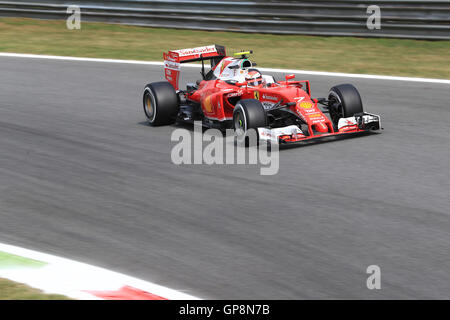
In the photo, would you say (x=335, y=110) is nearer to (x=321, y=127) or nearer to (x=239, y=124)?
(x=321, y=127)

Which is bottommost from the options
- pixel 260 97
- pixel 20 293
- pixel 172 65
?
pixel 20 293

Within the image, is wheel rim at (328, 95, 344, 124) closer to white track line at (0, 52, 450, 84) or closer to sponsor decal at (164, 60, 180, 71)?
sponsor decal at (164, 60, 180, 71)

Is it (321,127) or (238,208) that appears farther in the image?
(321,127)

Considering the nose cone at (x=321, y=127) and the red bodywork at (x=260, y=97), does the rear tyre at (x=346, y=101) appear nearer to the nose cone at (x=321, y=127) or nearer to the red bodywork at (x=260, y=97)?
the red bodywork at (x=260, y=97)

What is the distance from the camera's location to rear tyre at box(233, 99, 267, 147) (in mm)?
8586

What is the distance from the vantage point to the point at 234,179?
7.61m

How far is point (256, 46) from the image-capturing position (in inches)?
659

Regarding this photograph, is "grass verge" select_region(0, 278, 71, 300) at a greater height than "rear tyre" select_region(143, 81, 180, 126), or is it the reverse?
"rear tyre" select_region(143, 81, 180, 126)

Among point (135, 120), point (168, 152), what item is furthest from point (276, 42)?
point (168, 152)

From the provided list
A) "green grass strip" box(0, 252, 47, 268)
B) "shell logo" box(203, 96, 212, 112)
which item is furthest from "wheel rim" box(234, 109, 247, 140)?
"green grass strip" box(0, 252, 47, 268)

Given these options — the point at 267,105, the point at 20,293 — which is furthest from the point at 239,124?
the point at 20,293

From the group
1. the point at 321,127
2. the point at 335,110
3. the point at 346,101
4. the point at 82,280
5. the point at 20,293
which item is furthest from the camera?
the point at 335,110

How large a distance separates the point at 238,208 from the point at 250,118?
216 cm

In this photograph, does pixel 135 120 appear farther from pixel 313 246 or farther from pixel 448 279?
pixel 448 279
